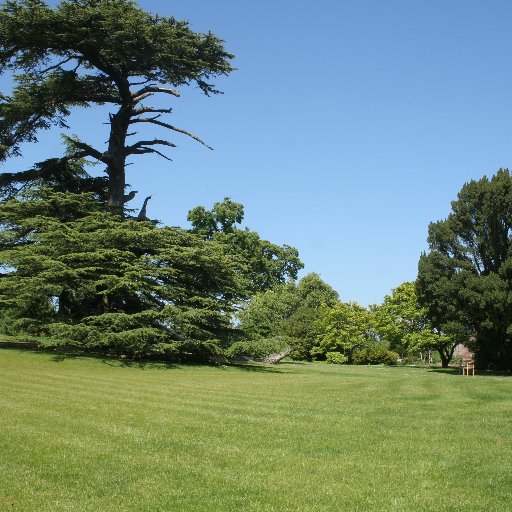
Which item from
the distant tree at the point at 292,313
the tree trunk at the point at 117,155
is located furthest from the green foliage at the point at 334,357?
the tree trunk at the point at 117,155

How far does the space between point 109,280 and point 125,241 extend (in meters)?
2.86

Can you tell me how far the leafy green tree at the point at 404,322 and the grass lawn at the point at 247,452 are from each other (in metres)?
34.2

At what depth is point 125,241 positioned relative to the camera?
98.0 feet

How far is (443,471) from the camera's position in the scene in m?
7.88

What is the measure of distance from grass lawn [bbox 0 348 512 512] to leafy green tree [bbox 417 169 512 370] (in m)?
20.8

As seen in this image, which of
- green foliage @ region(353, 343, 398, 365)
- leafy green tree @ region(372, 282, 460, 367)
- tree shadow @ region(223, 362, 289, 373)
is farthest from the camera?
green foliage @ region(353, 343, 398, 365)

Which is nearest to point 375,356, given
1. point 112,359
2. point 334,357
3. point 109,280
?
point 334,357

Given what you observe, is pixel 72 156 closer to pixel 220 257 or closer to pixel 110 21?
pixel 110 21

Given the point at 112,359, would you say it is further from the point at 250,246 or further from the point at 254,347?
the point at 250,246

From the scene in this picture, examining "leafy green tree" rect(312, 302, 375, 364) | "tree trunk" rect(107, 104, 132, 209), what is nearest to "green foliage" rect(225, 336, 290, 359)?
"tree trunk" rect(107, 104, 132, 209)

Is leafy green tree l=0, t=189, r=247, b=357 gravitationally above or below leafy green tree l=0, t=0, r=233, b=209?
below

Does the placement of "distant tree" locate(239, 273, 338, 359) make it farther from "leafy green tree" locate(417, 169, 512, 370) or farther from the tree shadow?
"leafy green tree" locate(417, 169, 512, 370)

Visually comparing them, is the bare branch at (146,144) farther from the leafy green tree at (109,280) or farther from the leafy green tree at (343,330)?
the leafy green tree at (343,330)

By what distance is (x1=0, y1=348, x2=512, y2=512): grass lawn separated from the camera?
263 inches
